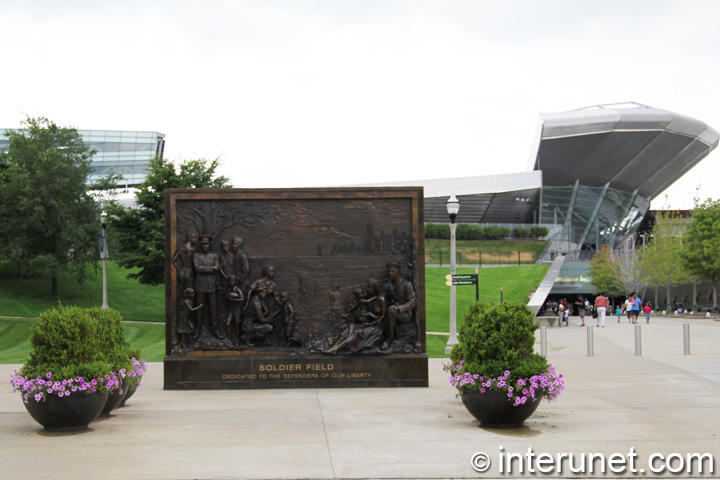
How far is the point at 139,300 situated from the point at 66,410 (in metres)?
38.2

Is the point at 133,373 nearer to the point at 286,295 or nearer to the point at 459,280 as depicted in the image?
the point at 286,295

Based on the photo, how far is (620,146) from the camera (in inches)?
2872

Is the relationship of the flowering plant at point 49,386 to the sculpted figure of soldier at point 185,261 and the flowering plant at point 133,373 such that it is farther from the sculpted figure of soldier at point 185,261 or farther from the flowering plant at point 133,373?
the sculpted figure of soldier at point 185,261

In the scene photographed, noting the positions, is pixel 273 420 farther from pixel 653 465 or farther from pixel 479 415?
pixel 653 465

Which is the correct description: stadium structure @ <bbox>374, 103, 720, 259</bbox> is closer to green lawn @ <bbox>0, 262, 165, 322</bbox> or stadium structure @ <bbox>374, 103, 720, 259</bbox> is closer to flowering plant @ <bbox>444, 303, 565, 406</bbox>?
green lawn @ <bbox>0, 262, 165, 322</bbox>

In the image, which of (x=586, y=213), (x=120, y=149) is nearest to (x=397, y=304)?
(x=586, y=213)

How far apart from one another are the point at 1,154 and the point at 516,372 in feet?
145

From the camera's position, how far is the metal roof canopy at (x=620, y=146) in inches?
2721

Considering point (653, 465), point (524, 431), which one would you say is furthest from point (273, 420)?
point (653, 465)

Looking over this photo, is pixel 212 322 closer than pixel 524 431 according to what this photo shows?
No

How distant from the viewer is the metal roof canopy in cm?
6912

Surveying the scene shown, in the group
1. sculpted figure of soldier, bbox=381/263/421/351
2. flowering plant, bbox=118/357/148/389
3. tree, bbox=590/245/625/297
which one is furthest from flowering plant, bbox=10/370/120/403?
tree, bbox=590/245/625/297

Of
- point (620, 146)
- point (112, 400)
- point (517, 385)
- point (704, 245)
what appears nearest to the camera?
point (517, 385)

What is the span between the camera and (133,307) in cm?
4466
